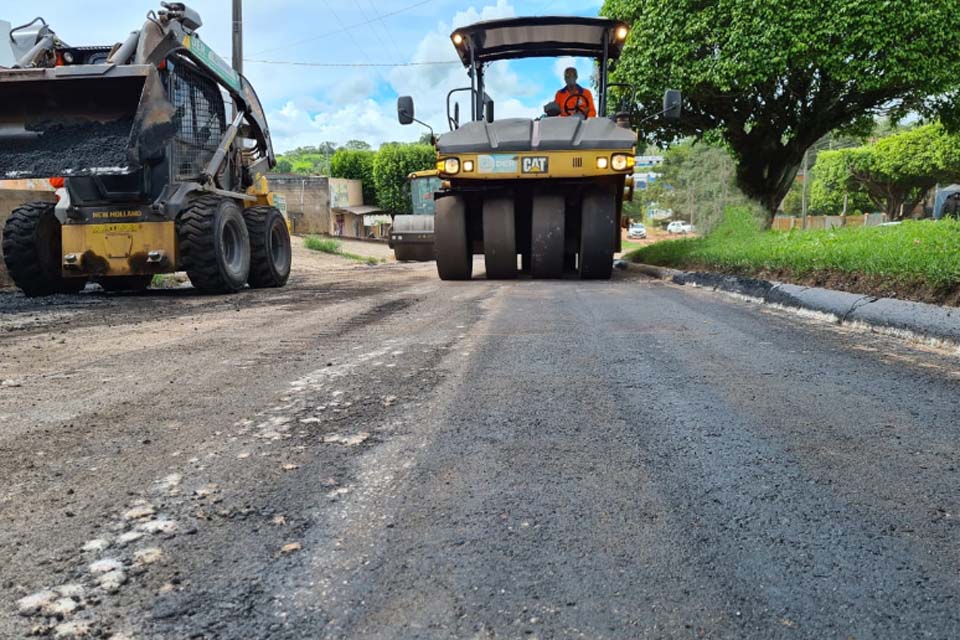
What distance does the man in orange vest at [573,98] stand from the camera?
9.08 meters

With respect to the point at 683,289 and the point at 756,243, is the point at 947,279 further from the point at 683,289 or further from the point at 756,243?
the point at 756,243

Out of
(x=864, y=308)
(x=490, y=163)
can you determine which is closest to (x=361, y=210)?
(x=490, y=163)

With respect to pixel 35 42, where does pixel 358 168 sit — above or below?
above

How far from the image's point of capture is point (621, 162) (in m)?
7.98

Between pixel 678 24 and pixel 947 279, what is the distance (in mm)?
9803

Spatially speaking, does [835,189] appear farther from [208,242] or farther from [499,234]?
[208,242]

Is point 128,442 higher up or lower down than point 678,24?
lower down

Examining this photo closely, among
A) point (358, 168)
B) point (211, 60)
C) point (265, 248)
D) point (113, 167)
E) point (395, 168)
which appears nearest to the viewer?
point (113, 167)

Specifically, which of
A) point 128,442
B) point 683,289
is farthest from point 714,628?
point 683,289

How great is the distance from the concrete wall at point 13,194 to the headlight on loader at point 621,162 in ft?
20.8

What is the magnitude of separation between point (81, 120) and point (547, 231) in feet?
16.8

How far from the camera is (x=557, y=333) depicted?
4.09 m

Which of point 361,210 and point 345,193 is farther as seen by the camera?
point 361,210

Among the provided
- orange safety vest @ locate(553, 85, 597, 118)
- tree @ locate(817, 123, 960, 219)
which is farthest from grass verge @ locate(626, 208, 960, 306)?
tree @ locate(817, 123, 960, 219)
